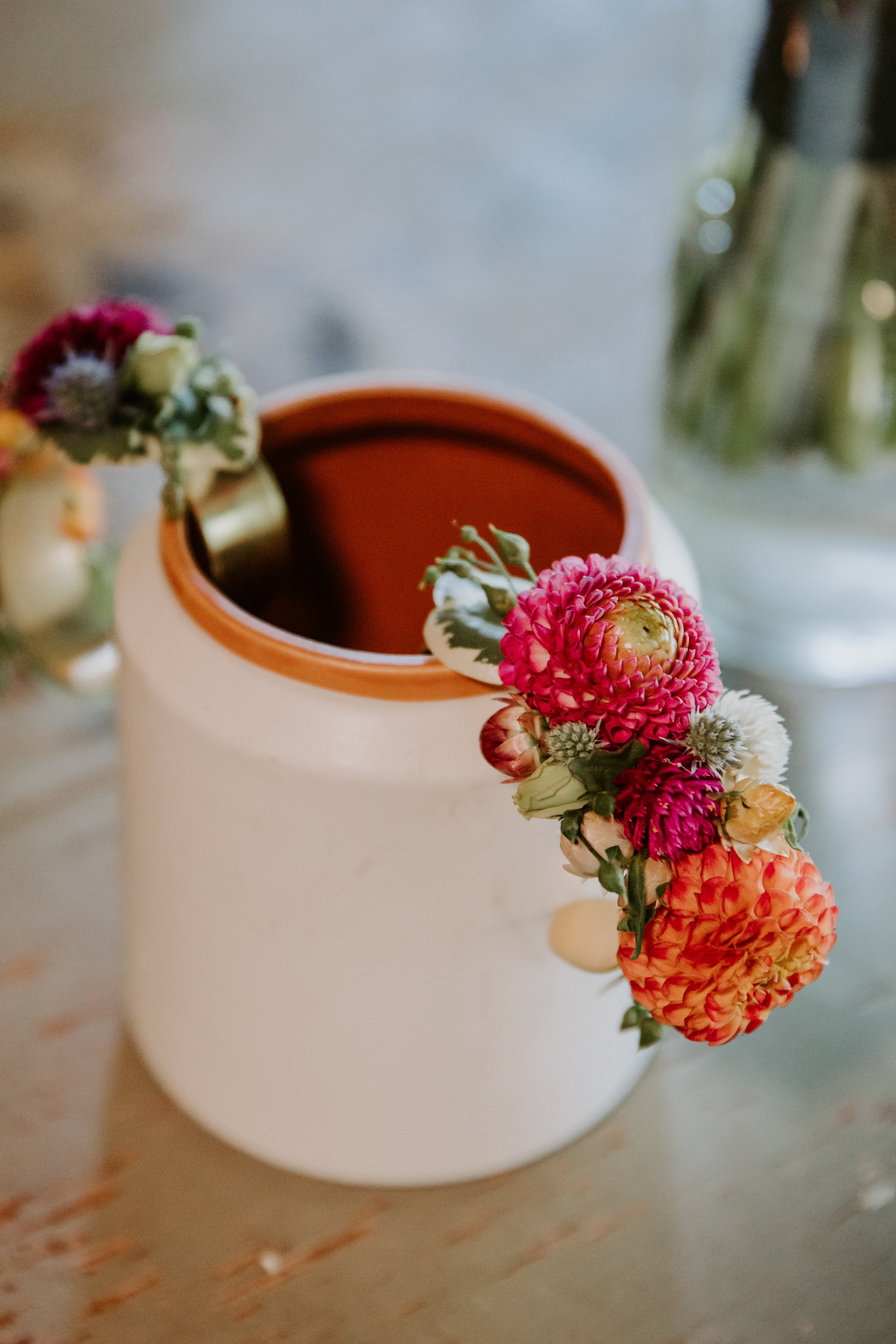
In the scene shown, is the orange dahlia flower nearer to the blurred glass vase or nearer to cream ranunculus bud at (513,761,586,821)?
cream ranunculus bud at (513,761,586,821)

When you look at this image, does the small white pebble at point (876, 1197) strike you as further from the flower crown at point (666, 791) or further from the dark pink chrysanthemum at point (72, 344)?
the dark pink chrysanthemum at point (72, 344)

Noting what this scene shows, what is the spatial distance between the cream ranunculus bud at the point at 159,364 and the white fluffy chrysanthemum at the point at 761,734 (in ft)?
0.66

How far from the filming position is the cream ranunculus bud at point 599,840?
13.0 inches

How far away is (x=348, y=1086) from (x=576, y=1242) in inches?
3.9

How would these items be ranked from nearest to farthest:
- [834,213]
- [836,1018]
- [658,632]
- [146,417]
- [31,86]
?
[658,632], [146,417], [836,1018], [834,213], [31,86]

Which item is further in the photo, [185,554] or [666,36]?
[666,36]

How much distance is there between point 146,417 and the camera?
0.43 meters

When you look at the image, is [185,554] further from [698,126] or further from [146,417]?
[698,126]

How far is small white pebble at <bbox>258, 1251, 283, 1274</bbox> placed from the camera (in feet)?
1.53

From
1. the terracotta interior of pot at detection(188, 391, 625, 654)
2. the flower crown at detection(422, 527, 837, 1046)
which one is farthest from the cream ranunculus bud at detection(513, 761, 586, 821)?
the terracotta interior of pot at detection(188, 391, 625, 654)

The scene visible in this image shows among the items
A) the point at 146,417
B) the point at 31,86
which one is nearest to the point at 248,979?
the point at 146,417

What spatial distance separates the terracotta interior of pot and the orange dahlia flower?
162mm

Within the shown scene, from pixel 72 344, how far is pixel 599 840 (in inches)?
9.4

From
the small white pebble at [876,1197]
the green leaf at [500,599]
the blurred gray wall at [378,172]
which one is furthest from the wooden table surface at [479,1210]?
the blurred gray wall at [378,172]
